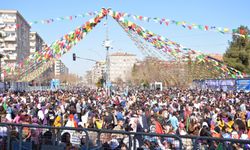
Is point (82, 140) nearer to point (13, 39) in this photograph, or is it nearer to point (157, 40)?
point (157, 40)

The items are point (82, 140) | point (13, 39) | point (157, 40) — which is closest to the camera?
point (82, 140)

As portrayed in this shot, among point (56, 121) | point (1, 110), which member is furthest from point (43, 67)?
point (56, 121)

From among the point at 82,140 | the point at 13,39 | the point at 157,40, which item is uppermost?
the point at 13,39

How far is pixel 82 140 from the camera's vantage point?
21.7 feet

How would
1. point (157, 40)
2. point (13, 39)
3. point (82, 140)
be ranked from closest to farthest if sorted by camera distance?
point (82, 140), point (157, 40), point (13, 39)

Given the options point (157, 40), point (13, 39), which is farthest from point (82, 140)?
point (13, 39)

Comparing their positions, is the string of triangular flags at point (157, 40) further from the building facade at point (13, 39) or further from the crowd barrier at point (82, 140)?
the building facade at point (13, 39)

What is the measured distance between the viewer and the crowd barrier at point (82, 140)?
540 cm

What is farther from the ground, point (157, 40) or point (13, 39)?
point (13, 39)

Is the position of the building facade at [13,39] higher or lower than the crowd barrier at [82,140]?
higher

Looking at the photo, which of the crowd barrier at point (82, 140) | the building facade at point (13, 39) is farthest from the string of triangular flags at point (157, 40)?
the building facade at point (13, 39)

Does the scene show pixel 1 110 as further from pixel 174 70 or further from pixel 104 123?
pixel 174 70

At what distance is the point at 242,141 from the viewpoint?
5.07 metres

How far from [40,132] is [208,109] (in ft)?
33.7
